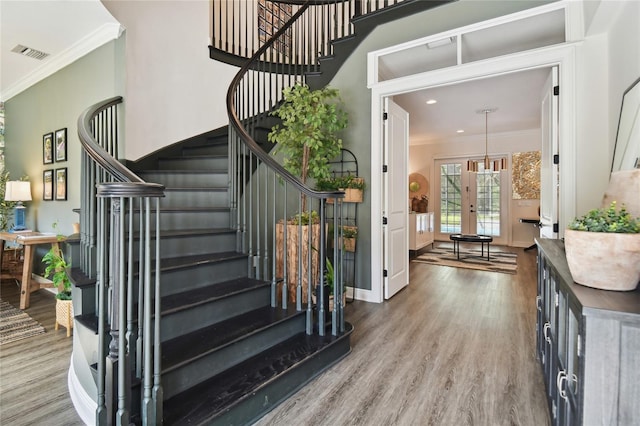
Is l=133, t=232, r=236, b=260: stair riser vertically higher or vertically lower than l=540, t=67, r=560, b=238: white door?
lower

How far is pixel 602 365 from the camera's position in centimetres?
90

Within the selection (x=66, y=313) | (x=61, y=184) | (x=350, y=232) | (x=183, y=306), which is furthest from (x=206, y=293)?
(x=61, y=184)

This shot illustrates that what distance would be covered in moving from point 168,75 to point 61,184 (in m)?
1.97

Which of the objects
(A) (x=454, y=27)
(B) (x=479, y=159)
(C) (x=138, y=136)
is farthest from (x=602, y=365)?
(B) (x=479, y=159)

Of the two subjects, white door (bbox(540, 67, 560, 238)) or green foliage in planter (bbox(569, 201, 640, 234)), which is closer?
green foliage in planter (bbox(569, 201, 640, 234))

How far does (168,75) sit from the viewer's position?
3891 mm

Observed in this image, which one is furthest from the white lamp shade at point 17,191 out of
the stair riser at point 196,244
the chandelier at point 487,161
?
the chandelier at point 487,161

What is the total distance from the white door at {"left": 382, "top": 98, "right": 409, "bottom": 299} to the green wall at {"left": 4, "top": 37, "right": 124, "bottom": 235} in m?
3.06

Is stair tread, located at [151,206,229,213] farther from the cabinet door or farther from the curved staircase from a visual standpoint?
the cabinet door

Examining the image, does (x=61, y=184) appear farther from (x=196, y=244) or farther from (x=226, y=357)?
(x=226, y=357)

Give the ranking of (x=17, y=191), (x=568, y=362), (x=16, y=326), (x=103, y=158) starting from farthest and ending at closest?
(x=17, y=191) < (x=16, y=326) < (x=103, y=158) < (x=568, y=362)

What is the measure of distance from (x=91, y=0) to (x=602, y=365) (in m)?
4.29

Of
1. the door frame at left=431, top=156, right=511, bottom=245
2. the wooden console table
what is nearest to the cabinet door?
the wooden console table

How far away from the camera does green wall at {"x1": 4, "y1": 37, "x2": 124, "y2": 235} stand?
355 centimetres
